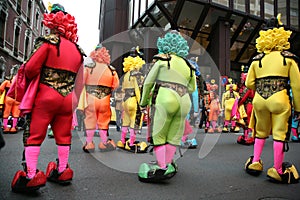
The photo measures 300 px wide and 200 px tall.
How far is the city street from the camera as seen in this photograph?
2.78 metres

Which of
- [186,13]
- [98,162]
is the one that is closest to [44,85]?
[98,162]

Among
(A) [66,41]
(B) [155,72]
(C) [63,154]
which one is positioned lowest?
(C) [63,154]

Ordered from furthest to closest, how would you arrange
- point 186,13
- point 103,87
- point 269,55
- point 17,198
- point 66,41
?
point 186,13 → point 103,87 → point 269,55 → point 66,41 → point 17,198

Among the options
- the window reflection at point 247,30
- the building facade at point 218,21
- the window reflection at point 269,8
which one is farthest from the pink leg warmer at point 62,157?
the window reflection at point 269,8

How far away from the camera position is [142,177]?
328 centimetres

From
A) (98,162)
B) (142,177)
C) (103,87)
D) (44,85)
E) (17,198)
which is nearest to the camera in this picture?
(17,198)

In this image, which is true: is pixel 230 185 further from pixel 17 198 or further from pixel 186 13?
pixel 186 13

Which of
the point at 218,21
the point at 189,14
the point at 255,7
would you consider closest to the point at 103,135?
the point at 189,14

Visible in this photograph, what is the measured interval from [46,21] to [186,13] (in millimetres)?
15426

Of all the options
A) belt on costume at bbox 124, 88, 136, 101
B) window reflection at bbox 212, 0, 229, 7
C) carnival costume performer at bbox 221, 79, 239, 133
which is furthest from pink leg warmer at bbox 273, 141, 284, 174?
window reflection at bbox 212, 0, 229, 7

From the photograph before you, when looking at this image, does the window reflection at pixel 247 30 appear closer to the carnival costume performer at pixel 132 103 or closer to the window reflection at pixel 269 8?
the window reflection at pixel 269 8

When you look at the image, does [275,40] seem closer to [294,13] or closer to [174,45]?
[174,45]

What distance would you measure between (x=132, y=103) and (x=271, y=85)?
109 inches

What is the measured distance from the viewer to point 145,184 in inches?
126
